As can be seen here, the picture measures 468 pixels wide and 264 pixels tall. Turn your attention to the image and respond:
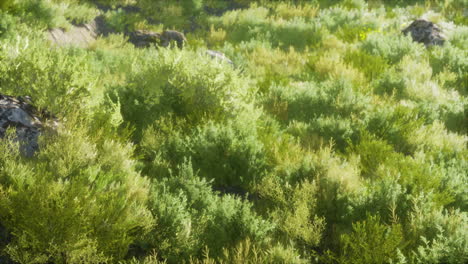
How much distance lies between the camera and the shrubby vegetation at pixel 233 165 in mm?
3035

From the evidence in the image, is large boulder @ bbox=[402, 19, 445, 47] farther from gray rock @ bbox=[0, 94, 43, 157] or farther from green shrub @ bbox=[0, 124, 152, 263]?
gray rock @ bbox=[0, 94, 43, 157]

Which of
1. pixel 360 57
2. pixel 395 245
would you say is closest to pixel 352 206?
pixel 395 245

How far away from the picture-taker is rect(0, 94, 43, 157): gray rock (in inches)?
151

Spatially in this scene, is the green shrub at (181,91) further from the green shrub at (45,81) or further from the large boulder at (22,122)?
the large boulder at (22,122)

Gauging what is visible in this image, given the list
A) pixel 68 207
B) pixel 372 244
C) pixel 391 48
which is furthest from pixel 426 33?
pixel 68 207

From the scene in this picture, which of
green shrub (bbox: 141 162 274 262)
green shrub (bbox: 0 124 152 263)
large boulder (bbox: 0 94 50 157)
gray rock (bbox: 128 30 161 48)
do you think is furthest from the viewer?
gray rock (bbox: 128 30 161 48)

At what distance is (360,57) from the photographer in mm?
7980

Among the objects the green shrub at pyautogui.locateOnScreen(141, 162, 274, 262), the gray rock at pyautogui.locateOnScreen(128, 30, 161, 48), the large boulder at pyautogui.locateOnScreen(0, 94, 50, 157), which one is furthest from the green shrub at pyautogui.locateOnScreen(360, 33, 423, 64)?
the large boulder at pyautogui.locateOnScreen(0, 94, 50, 157)

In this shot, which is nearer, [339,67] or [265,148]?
[265,148]

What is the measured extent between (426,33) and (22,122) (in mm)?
9346

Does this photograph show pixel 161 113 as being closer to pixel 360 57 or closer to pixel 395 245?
pixel 395 245

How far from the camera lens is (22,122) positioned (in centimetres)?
399

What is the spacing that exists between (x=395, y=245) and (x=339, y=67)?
485 cm

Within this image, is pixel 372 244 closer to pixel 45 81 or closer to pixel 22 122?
pixel 22 122
